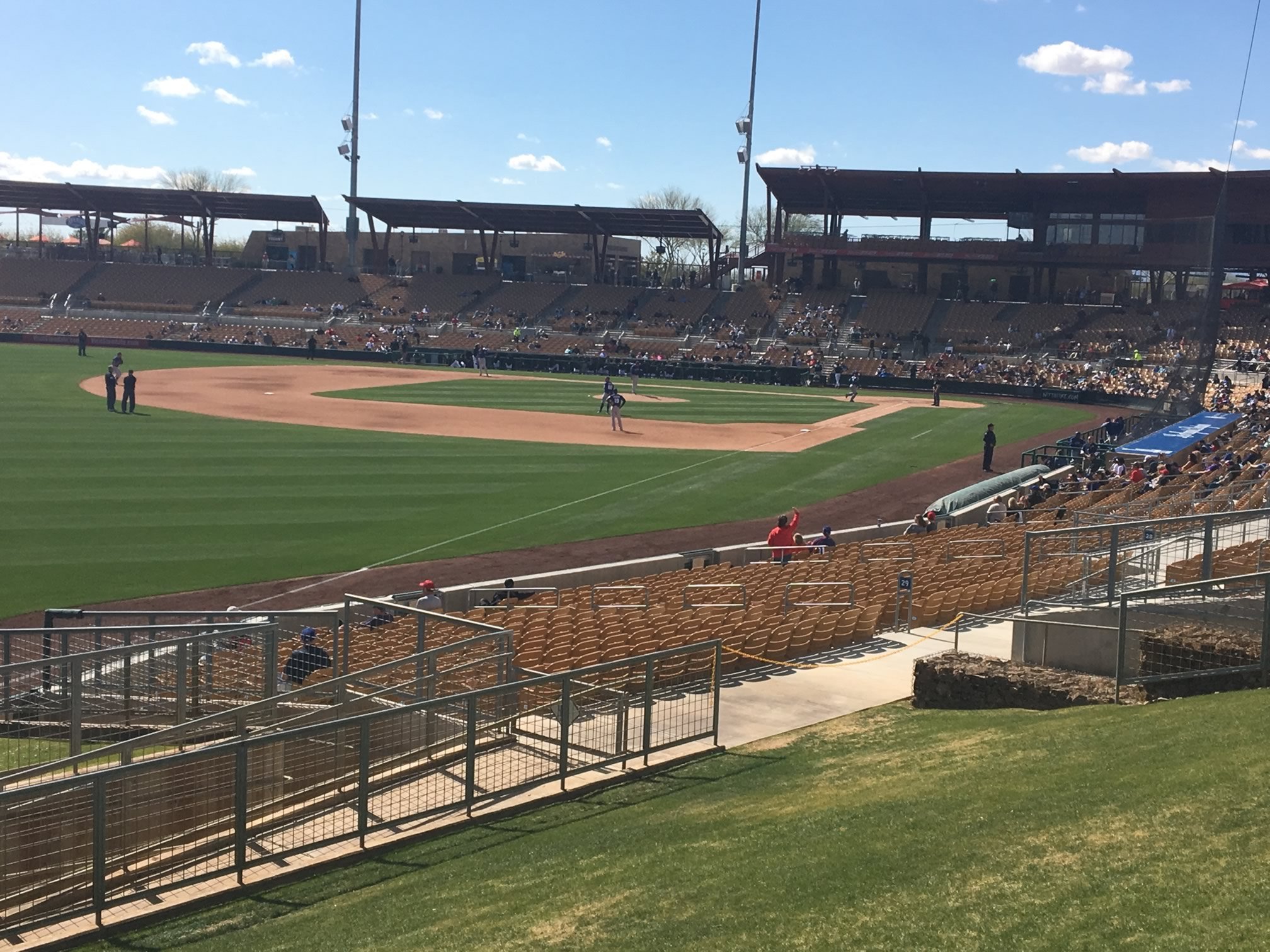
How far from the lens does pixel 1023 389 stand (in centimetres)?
6116

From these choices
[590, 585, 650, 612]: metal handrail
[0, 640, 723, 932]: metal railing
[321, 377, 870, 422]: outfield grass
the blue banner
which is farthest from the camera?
[321, 377, 870, 422]: outfield grass

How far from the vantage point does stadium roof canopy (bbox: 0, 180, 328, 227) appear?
82.6 m

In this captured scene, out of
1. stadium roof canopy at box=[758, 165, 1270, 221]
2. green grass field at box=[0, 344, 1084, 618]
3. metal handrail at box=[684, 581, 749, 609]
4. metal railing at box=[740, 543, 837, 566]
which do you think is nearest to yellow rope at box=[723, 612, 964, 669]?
metal handrail at box=[684, 581, 749, 609]

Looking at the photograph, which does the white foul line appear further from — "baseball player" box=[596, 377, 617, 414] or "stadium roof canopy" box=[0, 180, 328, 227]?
"stadium roof canopy" box=[0, 180, 328, 227]

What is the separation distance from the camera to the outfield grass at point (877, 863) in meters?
5.87

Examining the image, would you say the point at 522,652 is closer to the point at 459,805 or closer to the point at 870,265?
the point at 459,805

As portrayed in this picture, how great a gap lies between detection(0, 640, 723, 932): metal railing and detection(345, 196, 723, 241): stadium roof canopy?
68.7 metres

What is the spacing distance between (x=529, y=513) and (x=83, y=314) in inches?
2604

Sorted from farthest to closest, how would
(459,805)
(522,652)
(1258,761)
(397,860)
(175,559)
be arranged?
(175,559)
(522,652)
(459,805)
(397,860)
(1258,761)

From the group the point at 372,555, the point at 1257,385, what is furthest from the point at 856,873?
the point at 1257,385

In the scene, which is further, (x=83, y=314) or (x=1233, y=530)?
(x=83, y=314)

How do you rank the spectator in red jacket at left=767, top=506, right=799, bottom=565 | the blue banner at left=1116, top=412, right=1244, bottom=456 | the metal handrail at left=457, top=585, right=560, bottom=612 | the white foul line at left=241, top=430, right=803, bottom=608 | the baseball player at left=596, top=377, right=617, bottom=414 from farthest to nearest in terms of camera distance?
the baseball player at left=596, top=377, right=617, bottom=414
the blue banner at left=1116, top=412, right=1244, bottom=456
the spectator in red jacket at left=767, top=506, right=799, bottom=565
the white foul line at left=241, top=430, right=803, bottom=608
the metal handrail at left=457, top=585, right=560, bottom=612

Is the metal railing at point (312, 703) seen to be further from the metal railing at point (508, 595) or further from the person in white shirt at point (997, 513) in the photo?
the person in white shirt at point (997, 513)

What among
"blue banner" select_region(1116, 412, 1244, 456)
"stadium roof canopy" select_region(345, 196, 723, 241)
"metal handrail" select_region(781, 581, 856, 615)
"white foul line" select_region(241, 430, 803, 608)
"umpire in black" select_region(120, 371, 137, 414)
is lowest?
"white foul line" select_region(241, 430, 803, 608)
